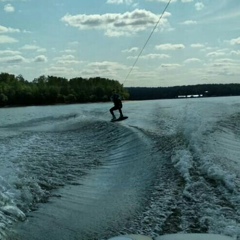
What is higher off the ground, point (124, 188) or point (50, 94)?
point (50, 94)

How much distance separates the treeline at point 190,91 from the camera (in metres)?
81.6

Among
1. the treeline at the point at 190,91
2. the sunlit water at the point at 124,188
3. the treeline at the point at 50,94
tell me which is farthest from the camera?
the treeline at the point at 50,94

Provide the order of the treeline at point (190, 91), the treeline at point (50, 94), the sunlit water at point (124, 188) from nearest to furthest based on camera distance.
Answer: the sunlit water at point (124, 188), the treeline at point (190, 91), the treeline at point (50, 94)

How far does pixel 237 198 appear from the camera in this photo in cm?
590

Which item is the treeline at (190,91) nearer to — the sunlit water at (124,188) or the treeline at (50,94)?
the treeline at (50,94)

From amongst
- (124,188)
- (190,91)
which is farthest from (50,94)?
(124,188)

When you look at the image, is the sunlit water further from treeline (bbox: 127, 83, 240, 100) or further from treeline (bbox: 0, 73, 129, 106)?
treeline (bbox: 0, 73, 129, 106)

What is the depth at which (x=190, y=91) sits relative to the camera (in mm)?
81000

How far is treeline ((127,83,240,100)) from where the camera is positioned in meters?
81.6

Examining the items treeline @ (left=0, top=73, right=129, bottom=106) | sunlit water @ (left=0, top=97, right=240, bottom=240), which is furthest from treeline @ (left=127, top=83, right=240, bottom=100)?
sunlit water @ (left=0, top=97, right=240, bottom=240)

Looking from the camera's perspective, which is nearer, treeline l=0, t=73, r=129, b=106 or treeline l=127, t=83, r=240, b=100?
treeline l=127, t=83, r=240, b=100

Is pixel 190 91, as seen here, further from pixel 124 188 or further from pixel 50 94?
pixel 124 188

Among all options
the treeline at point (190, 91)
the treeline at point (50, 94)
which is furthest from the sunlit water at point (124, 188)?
the treeline at point (50, 94)

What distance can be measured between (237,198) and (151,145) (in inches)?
212
